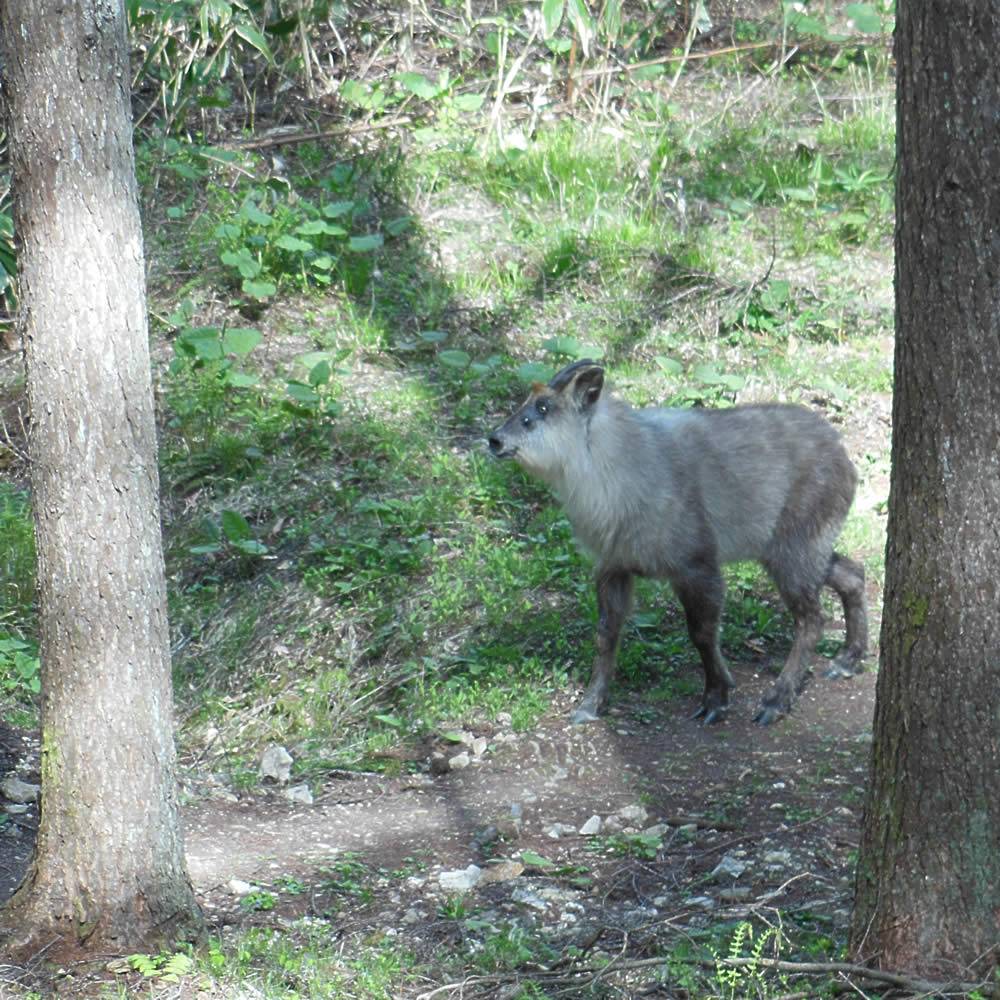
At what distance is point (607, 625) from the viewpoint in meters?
6.27

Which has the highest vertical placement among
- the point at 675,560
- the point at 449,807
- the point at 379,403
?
the point at 379,403

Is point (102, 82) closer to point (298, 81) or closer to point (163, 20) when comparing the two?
point (163, 20)

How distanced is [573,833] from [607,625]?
138 cm

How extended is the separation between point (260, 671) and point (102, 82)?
3544 mm

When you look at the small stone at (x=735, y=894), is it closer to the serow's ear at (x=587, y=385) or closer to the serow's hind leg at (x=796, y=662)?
the serow's hind leg at (x=796, y=662)

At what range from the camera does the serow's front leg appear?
6.20 m

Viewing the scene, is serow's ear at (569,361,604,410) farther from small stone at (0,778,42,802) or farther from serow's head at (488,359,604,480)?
small stone at (0,778,42,802)

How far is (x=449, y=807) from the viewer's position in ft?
17.7

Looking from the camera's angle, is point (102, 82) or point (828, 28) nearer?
point (102, 82)

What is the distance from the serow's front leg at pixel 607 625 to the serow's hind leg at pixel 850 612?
1053 mm

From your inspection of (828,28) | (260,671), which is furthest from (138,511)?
(828,28)

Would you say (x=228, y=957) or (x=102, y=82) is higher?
(x=102, y=82)

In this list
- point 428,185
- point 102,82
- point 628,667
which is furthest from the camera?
point 428,185

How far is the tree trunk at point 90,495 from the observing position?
369cm
